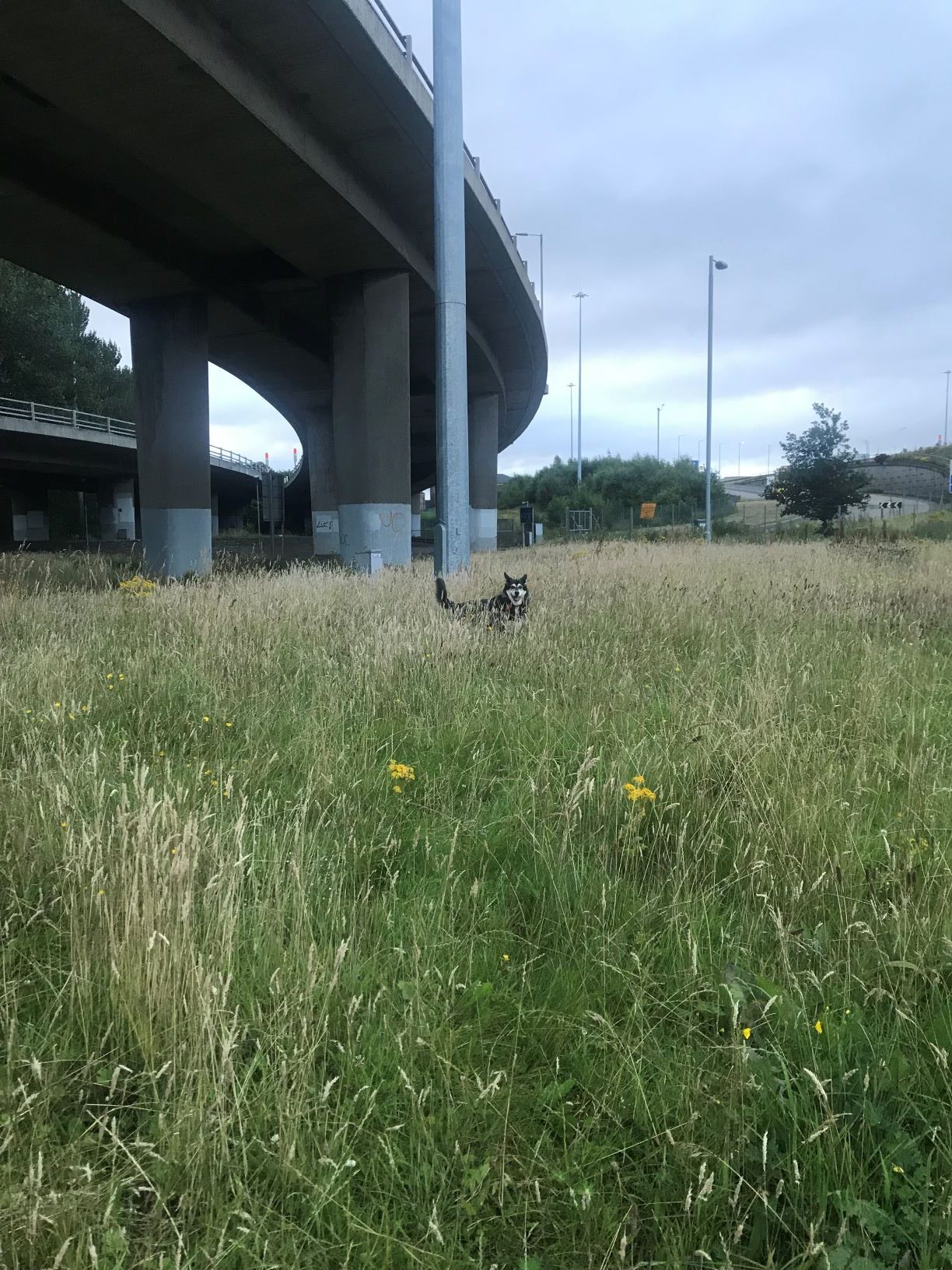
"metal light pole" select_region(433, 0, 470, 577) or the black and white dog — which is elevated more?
"metal light pole" select_region(433, 0, 470, 577)

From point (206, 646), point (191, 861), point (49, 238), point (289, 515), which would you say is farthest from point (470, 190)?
point (289, 515)

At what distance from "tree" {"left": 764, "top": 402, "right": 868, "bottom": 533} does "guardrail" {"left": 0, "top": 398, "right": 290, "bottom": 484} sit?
2572 centimetres

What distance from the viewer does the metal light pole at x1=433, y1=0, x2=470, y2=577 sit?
12.2 metres

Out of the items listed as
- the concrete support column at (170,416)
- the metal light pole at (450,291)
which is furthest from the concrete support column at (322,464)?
the metal light pole at (450,291)

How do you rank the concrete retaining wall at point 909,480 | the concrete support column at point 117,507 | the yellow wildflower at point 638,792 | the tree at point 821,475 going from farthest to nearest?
1. the concrete retaining wall at point 909,480
2. the concrete support column at point 117,507
3. the tree at point 821,475
4. the yellow wildflower at point 638,792

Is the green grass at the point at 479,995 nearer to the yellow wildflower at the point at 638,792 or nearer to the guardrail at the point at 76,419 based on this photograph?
the yellow wildflower at the point at 638,792

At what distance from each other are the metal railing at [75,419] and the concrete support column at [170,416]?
1158 millimetres

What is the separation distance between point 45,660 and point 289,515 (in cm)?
6795

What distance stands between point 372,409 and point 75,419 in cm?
2521

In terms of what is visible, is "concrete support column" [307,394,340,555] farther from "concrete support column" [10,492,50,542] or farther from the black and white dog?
the black and white dog

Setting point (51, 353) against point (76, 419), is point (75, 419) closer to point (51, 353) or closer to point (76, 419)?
point (76, 419)

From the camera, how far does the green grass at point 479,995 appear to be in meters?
1.47

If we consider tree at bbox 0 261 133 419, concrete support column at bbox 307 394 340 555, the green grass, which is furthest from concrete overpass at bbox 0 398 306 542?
the green grass

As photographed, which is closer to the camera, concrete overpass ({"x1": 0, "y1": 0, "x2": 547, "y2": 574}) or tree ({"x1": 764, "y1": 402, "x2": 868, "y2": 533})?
concrete overpass ({"x1": 0, "y1": 0, "x2": 547, "y2": 574})
